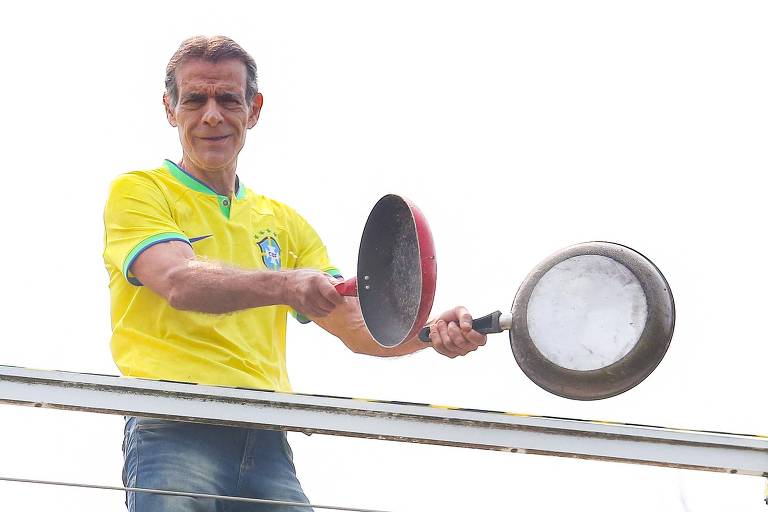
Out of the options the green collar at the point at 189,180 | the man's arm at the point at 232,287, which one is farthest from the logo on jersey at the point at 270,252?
the man's arm at the point at 232,287

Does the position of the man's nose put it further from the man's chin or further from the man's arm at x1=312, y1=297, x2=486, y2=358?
the man's arm at x1=312, y1=297, x2=486, y2=358

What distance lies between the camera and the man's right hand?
15.8 ft

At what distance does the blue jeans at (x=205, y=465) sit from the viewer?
4680 mm

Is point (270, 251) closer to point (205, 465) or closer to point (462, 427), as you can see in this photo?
point (205, 465)

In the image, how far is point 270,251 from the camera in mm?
5414

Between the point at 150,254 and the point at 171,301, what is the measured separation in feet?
0.58

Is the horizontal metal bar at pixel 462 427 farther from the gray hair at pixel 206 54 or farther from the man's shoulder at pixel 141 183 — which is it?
the gray hair at pixel 206 54

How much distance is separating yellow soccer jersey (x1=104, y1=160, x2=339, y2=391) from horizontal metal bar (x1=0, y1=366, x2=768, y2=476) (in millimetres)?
300

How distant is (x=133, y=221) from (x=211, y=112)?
0.51 meters

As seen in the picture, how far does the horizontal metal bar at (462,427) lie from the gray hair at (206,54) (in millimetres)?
1297

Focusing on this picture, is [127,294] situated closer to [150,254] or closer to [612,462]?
[150,254]

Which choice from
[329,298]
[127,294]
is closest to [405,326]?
[329,298]

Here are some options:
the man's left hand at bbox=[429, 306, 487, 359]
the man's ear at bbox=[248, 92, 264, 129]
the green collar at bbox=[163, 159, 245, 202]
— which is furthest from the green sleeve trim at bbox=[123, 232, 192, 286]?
the man's left hand at bbox=[429, 306, 487, 359]

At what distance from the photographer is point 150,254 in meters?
5.00
